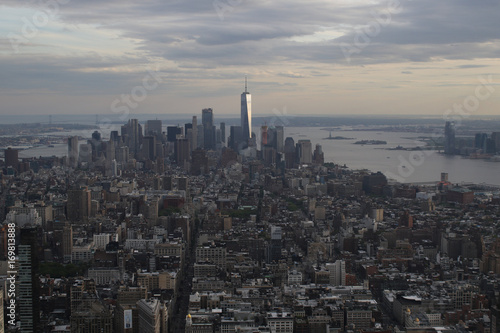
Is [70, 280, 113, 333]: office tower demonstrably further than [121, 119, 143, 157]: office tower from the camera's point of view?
No

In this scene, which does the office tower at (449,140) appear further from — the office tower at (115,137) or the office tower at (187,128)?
the office tower at (115,137)

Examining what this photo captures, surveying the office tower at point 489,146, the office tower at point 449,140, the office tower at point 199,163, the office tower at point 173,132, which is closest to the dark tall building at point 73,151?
the office tower at point 199,163

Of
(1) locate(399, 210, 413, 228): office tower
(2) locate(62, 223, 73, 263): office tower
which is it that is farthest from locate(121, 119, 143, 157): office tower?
(2) locate(62, 223, 73, 263): office tower

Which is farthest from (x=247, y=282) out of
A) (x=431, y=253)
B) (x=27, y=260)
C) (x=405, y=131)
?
(x=405, y=131)

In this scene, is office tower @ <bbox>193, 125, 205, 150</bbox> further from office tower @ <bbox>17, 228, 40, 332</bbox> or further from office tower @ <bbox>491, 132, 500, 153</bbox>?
office tower @ <bbox>17, 228, 40, 332</bbox>

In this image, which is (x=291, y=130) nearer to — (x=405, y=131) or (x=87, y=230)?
(x=405, y=131)

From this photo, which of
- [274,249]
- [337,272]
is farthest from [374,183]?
[337,272]
